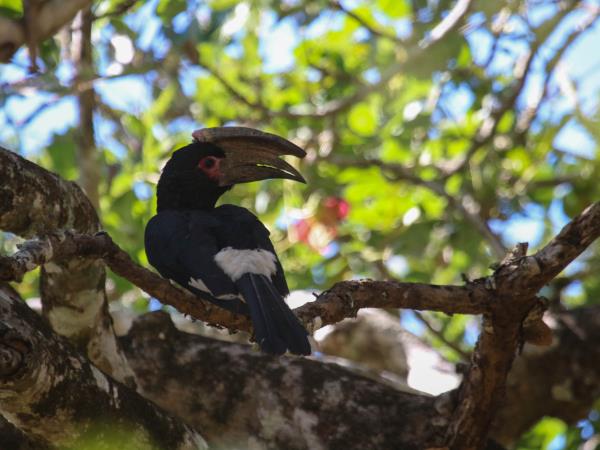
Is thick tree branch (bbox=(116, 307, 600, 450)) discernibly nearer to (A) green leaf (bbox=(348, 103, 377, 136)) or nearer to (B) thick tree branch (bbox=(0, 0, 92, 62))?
(B) thick tree branch (bbox=(0, 0, 92, 62))

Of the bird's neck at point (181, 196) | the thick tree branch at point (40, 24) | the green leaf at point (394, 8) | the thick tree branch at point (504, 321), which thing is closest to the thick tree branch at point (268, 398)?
the thick tree branch at point (504, 321)

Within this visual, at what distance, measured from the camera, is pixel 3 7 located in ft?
14.3

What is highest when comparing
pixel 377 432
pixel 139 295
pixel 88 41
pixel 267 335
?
pixel 88 41

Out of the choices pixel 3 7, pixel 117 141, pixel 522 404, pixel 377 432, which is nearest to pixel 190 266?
pixel 377 432

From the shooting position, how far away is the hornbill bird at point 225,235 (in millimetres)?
3410

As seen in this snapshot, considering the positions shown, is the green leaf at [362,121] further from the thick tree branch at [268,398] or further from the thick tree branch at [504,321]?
the thick tree branch at [504,321]

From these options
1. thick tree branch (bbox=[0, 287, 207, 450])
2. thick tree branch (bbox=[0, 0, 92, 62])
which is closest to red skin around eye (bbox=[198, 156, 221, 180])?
thick tree branch (bbox=[0, 0, 92, 62])

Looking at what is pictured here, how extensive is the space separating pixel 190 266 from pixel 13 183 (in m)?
0.72

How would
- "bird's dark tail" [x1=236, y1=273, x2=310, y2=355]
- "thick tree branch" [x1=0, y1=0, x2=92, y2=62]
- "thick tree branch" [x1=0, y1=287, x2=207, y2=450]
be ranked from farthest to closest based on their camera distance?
"thick tree branch" [x1=0, y1=0, x2=92, y2=62], "bird's dark tail" [x1=236, y1=273, x2=310, y2=355], "thick tree branch" [x1=0, y1=287, x2=207, y2=450]

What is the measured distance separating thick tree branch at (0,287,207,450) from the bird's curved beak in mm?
1457

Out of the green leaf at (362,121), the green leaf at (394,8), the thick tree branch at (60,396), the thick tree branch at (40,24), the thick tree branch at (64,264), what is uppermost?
the green leaf at (394,8)

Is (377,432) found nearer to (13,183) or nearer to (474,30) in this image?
(13,183)

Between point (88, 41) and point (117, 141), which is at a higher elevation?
point (117, 141)

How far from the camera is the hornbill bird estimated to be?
3.41 metres
